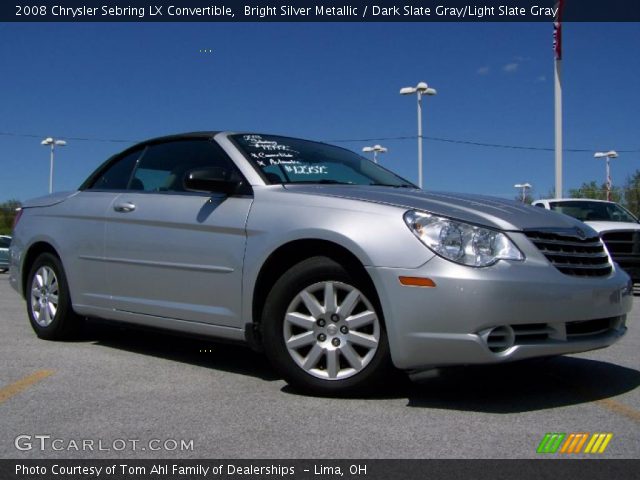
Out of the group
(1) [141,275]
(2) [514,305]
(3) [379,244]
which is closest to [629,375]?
(2) [514,305]

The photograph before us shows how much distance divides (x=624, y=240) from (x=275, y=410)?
9.73 m

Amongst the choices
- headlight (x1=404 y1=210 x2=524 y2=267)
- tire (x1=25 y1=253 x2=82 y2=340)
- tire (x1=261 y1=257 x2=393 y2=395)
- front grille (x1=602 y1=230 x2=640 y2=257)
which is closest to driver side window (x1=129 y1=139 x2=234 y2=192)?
tire (x1=25 y1=253 x2=82 y2=340)

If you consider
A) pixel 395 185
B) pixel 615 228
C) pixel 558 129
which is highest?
pixel 558 129

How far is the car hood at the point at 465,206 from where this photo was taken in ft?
12.2

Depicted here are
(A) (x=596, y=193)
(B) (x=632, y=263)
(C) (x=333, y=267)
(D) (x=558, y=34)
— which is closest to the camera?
(C) (x=333, y=267)

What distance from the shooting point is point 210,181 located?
4305mm

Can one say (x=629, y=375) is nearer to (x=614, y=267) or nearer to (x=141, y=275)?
(x=614, y=267)

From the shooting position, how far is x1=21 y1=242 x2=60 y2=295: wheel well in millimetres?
5878

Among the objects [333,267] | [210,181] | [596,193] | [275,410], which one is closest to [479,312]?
[333,267]

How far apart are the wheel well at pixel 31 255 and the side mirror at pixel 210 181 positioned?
208cm

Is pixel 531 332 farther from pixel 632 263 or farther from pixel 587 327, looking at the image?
pixel 632 263

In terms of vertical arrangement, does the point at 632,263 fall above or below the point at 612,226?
below

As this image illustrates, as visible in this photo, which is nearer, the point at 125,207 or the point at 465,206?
the point at 465,206
